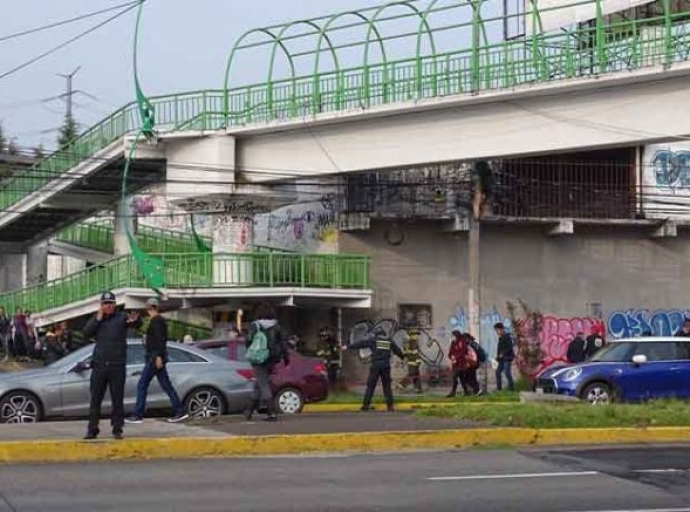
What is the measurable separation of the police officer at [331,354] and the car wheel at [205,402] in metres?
14.2

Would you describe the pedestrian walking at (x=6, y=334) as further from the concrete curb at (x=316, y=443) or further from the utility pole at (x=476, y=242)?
the concrete curb at (x=316, y=443)

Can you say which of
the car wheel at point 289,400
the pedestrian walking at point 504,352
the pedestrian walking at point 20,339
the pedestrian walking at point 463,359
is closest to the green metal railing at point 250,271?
the pedestrian walking at point 20,339

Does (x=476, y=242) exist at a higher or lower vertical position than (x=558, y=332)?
higher

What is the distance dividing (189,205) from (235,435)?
2000 centimetres

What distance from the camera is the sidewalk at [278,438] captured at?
13516mm

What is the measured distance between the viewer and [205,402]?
19.0 meters

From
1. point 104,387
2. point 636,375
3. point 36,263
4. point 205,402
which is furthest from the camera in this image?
point 36,263

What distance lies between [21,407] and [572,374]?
383 inches

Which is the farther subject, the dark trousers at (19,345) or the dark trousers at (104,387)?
the dark trousers at (19,345)

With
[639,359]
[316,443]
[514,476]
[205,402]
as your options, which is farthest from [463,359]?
[514,476]

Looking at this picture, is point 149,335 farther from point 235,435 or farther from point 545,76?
point 545,76

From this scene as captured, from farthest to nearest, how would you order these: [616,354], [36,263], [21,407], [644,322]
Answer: [36,263], [644,322], [616,354], [21,407]

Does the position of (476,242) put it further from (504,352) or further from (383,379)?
(383,379)

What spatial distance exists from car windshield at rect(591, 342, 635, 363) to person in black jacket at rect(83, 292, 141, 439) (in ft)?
37.2
